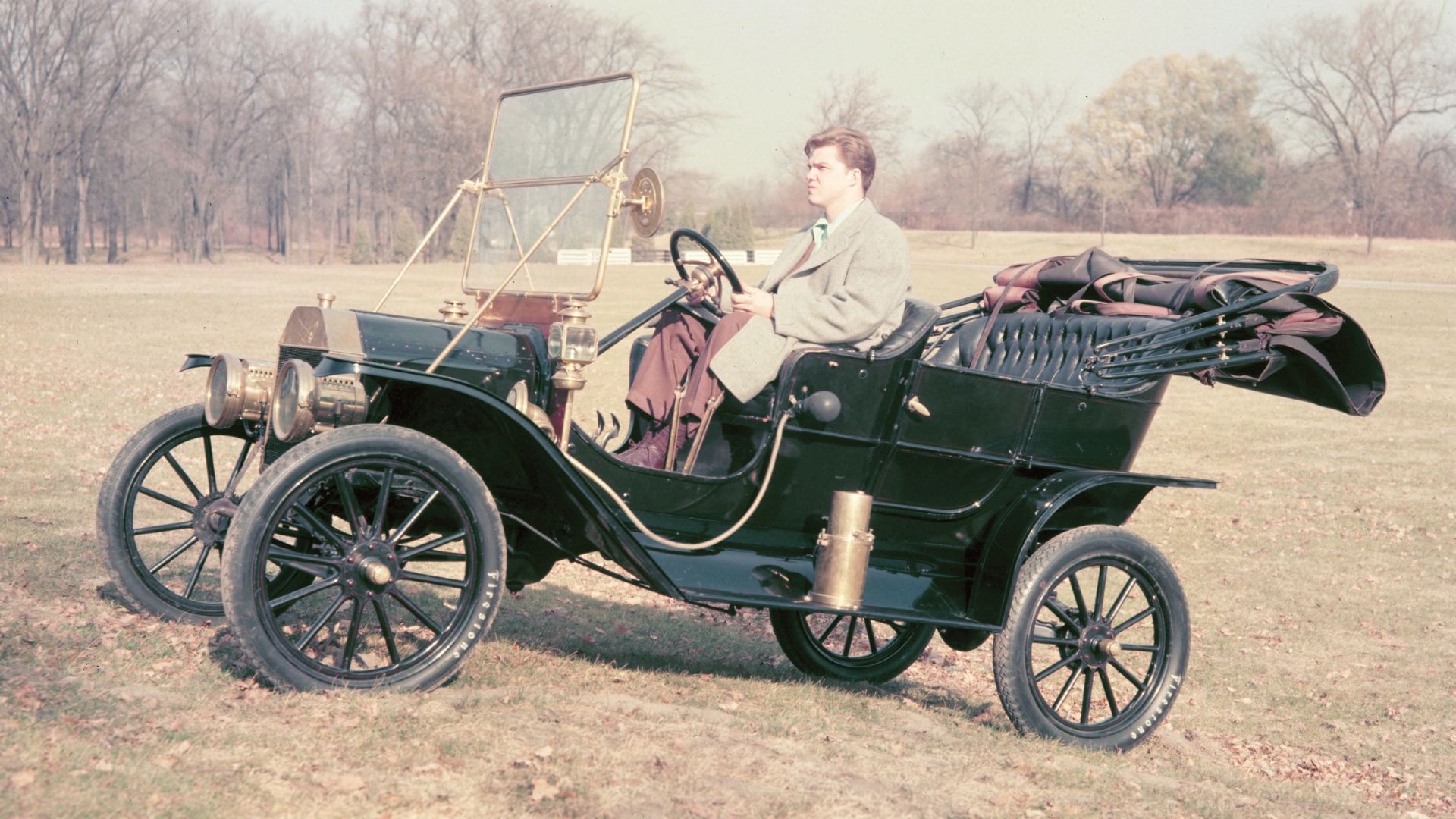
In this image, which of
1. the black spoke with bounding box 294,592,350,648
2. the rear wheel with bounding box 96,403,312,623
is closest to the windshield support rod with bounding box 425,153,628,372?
the black spoke with bounding box 294,592,350,648

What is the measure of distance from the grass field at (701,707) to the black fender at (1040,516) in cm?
54

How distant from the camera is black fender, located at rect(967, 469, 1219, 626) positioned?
16.1 feet

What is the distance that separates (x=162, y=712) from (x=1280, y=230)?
64.5 m

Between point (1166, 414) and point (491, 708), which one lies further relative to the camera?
point (1166, 414)

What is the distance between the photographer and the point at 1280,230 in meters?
61.1

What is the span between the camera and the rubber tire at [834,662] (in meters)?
5.74

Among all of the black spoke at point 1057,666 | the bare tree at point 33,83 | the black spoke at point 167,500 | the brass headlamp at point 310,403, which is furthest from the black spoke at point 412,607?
the bare tree at point 33,83

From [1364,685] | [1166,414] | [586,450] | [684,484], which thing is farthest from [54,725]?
[1166,414]

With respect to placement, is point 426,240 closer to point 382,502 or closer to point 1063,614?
point 382,502

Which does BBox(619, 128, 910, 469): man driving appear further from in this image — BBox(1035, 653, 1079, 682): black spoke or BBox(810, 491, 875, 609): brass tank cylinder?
BBox(1035, 653, 1079, 682): black spoke

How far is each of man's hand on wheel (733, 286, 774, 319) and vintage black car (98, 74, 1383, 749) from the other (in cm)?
11

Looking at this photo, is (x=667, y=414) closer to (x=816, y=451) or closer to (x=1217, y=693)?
(x=816, y=451)

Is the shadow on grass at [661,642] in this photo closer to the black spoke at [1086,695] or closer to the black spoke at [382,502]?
the black spoke at [1086,695]

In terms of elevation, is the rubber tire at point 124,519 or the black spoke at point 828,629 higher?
the rubber tire at point 124,519
